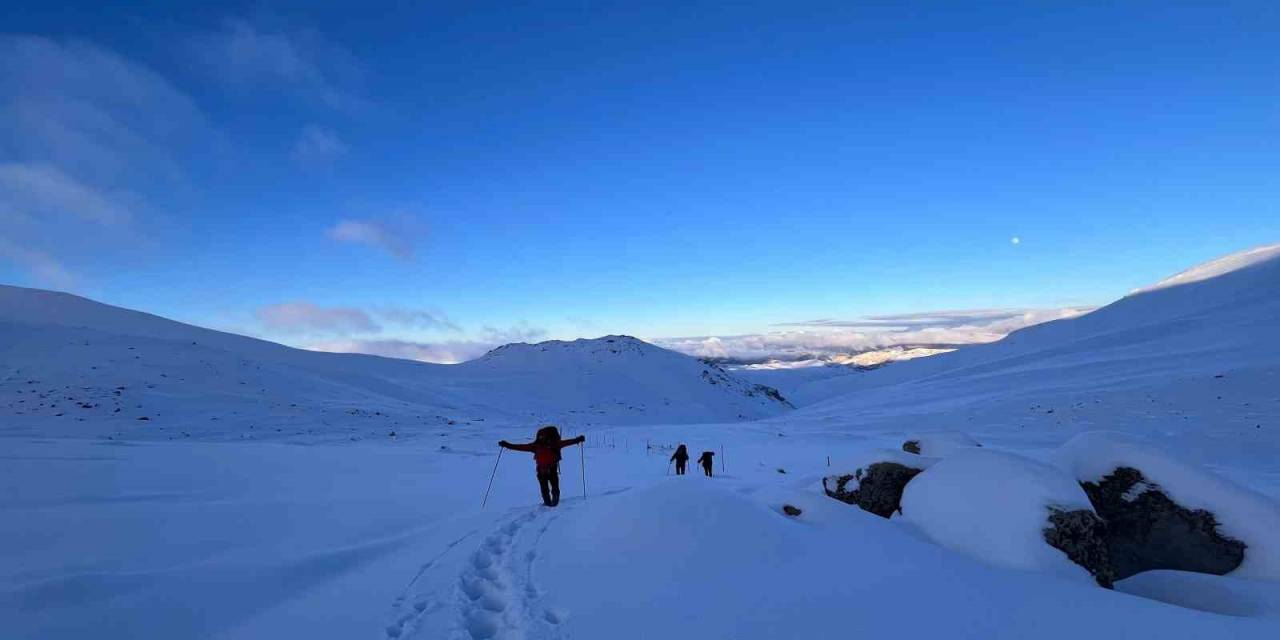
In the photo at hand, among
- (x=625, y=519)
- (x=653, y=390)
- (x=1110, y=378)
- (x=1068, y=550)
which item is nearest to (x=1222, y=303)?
(x=1110, y=378)

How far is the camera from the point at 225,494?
9.58 m

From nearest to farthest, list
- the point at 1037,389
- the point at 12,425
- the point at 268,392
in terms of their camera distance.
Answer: the point at 12,425, the point at 268,392, the point at 1037,389

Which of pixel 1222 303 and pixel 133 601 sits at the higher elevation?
pixel 1222 303

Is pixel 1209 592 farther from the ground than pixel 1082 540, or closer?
closer

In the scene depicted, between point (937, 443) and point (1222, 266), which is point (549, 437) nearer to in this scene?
point (937, 443)

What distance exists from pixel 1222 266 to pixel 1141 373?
50.5 m

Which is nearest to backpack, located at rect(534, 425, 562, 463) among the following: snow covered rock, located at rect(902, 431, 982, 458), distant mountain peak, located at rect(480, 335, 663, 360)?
snow covered rock, located at rect(902, 431, 982, 458)

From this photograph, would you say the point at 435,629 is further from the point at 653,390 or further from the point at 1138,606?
the point at 653,390

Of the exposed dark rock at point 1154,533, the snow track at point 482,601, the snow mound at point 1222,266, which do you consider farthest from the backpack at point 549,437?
the snow mound at point 1222,266

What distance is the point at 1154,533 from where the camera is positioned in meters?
7.33

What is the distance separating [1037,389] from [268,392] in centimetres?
5076

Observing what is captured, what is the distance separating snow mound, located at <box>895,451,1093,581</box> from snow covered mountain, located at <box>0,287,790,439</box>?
27.3 meters

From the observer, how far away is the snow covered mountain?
26.1 metres

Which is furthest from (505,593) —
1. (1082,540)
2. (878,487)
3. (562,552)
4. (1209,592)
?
(1209,592)
